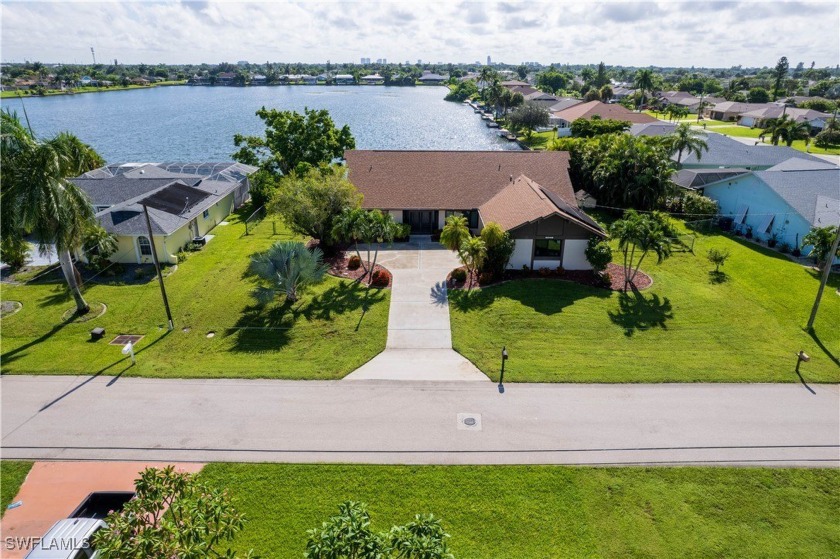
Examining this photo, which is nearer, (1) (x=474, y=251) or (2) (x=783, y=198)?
(1) (x=474, y=251)

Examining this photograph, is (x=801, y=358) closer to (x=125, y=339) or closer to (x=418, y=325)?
(x=418, y=325)

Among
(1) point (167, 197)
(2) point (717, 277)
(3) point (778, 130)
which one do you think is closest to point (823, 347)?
(2) point (717, 277)

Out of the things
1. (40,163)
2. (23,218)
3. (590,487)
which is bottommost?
(590,487)

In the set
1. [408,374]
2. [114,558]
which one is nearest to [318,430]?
[408,374]

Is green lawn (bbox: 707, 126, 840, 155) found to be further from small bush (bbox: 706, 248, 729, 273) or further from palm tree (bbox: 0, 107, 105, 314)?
palm tree (bbox: 0, 107, 105, 314)

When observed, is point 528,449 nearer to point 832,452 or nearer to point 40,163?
point 832,452

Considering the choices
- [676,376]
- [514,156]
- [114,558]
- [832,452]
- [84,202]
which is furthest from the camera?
[514,156]

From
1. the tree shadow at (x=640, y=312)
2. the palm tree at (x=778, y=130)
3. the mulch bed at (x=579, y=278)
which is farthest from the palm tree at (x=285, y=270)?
the palm tree at (x=778, y=130)

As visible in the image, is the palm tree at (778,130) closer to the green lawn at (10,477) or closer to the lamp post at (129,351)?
the lamp post at (129,351)
